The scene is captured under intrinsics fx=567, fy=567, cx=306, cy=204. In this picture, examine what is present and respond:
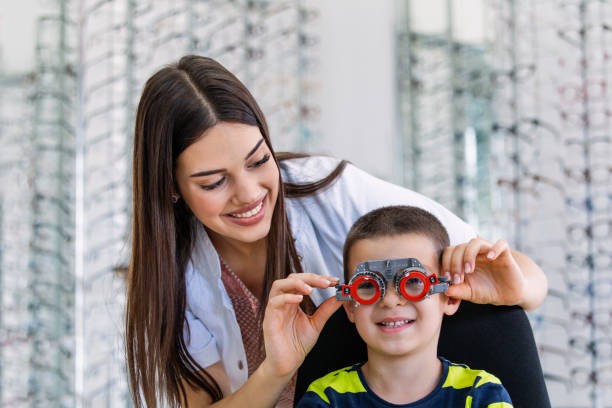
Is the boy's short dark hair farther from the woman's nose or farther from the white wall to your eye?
the white wall

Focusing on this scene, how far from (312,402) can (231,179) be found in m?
0.45

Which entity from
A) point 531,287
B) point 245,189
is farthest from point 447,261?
point 245,189

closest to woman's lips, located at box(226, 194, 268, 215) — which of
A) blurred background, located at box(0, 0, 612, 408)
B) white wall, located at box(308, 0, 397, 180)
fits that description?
blurred background, located at box(0, 0, 612, 408)

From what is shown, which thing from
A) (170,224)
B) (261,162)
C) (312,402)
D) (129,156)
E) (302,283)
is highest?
(129,156)

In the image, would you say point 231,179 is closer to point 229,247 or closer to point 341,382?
point 229,247

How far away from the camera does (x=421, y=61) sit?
3477 mm

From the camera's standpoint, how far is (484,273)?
106cm

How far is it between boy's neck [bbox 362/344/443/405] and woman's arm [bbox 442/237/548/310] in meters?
0.14

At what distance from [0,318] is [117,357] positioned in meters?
0.49

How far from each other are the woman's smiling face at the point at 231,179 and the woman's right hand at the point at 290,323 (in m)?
0.18

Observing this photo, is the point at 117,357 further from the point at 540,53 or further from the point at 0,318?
the point at 540,53

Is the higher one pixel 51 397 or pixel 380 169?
pixel 380 169

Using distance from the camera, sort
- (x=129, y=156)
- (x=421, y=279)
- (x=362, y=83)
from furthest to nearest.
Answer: (x=362, y=83)
(x=129, y=156)
(x=421, y=279)

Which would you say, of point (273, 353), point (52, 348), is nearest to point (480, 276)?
point (273, 353)
